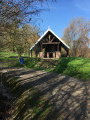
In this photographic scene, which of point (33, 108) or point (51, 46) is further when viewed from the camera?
point (51, 46)

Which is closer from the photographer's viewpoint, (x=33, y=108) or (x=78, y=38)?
(x=33, y=108)

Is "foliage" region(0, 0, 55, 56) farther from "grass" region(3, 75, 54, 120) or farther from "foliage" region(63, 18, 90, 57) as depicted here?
"foliage" region(63, 18, 90, 57)

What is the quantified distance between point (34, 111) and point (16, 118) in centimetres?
64

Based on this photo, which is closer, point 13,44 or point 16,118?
point 16,118

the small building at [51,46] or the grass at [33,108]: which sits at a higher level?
the small building at [51,46]

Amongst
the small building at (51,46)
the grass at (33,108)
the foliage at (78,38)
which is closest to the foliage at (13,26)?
the grass at (33,108)

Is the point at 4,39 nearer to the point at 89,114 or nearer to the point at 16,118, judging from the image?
the point at 16,118

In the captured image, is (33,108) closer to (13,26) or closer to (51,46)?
(13,26)

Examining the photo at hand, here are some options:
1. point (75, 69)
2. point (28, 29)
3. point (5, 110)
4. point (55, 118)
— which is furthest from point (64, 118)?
point (75, 69)

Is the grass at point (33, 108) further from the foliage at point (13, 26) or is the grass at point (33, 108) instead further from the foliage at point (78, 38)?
the foliage at point (78, 38)

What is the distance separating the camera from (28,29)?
15.0 ft

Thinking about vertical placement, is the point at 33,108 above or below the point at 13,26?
below

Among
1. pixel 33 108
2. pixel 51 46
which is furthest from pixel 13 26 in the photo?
pixel 51 46

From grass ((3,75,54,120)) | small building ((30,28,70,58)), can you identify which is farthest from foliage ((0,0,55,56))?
small building ((30,28,70,58))
